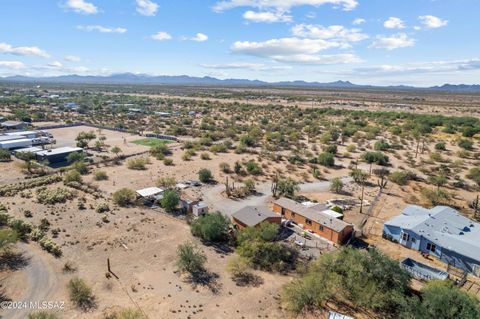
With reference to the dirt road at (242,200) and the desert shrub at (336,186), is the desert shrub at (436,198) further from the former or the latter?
the dirt road at (242,200)

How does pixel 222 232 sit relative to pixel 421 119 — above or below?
below

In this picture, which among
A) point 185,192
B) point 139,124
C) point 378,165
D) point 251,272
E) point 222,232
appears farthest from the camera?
point 139,124

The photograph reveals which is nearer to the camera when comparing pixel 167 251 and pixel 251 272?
pixel 251 272

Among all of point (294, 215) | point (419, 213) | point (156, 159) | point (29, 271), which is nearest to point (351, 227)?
A: point (294, 215)

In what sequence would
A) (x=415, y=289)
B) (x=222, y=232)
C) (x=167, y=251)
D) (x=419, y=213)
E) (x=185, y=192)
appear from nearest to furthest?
1. (x=415, y=289)
2. (x=167, y=251)
3. (x=222, y=232)
4. (x=419, y=213)
5. (x=185, y=192)

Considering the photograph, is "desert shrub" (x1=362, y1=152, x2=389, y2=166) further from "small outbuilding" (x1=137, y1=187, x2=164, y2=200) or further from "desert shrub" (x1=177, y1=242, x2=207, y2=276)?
"desert shrub" (x1=177, y1=242, x2=207, y2=276)

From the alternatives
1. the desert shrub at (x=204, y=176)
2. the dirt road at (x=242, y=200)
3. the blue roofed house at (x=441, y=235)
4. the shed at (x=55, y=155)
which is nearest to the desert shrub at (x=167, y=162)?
the desert shrub at (x=204, y=176)

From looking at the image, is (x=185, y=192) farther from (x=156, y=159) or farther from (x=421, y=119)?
(x=421, y=119)
